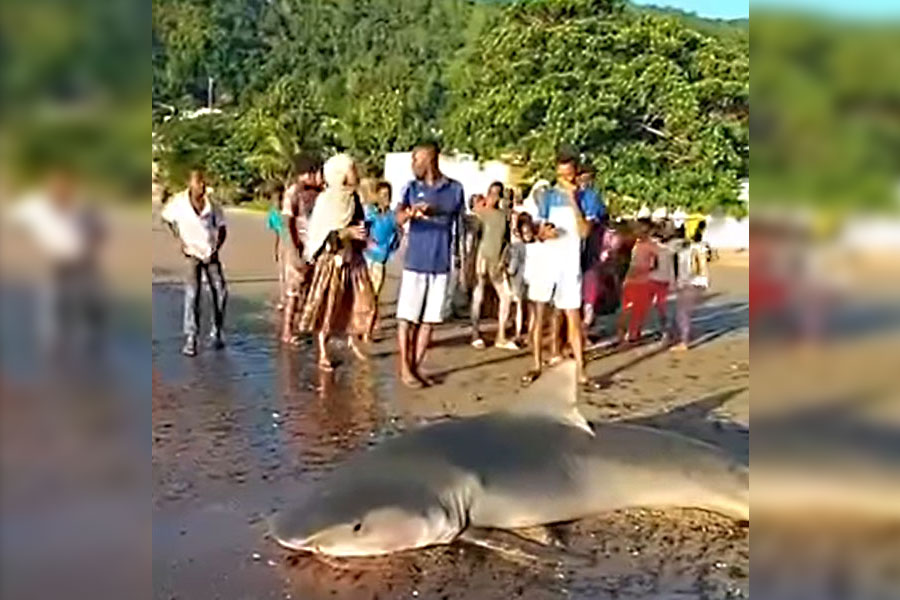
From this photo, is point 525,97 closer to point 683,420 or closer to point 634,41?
point 634,41

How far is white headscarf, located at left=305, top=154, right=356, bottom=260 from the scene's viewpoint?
15.3ft

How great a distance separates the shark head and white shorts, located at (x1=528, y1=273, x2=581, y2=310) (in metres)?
1.83

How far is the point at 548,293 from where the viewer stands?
4473mm

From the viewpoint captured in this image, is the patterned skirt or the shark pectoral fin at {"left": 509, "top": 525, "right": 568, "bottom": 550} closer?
the shark pectoral fin at {"left": 509, "top": 525, "right": 568, "bottom": 550}

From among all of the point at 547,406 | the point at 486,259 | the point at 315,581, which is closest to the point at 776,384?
the point at 315,581

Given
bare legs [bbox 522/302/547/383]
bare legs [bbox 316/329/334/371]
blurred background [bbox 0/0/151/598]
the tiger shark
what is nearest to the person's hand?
bare legs [bbox 316/329/334/371]

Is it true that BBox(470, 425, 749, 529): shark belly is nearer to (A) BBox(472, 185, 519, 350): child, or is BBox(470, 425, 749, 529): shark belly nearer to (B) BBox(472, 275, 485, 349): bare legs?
(A) BBox(472, 185, 519, 350): child

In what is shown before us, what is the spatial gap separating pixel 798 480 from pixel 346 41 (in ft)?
22.0

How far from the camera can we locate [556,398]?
2.78 metres

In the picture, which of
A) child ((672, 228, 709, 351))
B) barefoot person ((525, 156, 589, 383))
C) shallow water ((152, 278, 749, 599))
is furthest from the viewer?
child ((672, 228, 709, 351))

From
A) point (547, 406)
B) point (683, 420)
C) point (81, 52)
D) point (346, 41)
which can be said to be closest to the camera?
point (81, 52)

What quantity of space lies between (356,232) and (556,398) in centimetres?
216

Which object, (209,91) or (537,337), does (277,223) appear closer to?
(209,91)

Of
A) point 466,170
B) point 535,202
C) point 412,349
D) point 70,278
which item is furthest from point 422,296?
point 70,278
